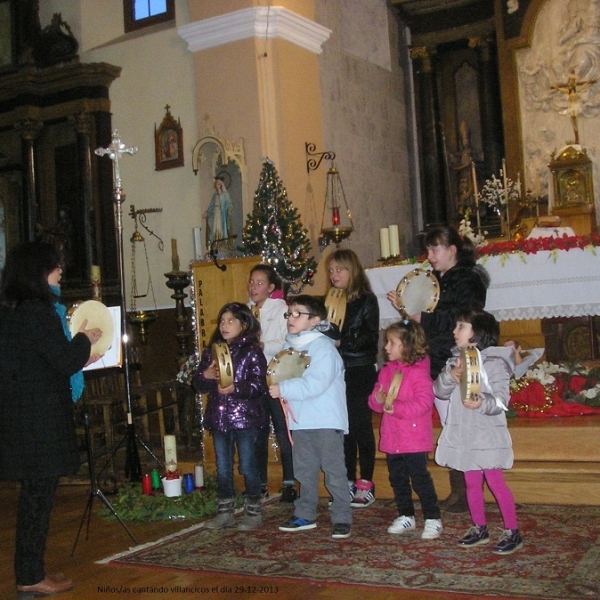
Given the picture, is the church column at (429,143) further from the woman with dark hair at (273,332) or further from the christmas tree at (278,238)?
the woman with dark hair at (273,332)

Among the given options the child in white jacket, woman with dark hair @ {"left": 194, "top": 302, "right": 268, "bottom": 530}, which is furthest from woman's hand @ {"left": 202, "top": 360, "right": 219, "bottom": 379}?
the child in white jacket

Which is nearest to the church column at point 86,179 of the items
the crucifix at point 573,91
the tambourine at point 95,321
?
the crucifix at point 573,91

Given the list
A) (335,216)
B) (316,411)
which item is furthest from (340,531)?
(335,216)

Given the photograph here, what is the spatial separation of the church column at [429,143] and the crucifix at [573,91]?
183 centimetres

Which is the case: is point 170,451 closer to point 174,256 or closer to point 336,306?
point 336,306

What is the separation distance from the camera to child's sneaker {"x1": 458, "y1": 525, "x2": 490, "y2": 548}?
14.2 ft

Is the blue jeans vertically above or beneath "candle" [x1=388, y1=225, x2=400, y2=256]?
beneath

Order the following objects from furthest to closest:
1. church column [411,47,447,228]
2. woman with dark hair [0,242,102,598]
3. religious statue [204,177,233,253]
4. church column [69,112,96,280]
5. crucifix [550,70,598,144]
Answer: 1. church column [411,47,447,228]
2. church column [69,112,96,280]
3. crucifix [550,70,598,144]
4. religious statue [204,177,233,253]
5. woman with dark hair [0,242,102,598]

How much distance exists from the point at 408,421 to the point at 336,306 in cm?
98

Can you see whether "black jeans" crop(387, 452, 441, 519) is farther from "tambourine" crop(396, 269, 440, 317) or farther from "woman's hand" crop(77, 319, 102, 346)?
"woman's hand" crop(77, 319, 102, 346)

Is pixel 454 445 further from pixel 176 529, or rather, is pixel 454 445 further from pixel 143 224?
pixel 143 224

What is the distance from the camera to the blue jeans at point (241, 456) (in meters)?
5.06

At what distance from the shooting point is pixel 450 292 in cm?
493

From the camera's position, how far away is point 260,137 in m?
9.37
